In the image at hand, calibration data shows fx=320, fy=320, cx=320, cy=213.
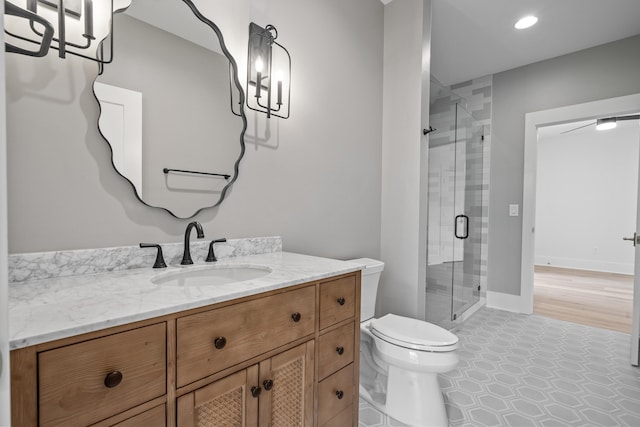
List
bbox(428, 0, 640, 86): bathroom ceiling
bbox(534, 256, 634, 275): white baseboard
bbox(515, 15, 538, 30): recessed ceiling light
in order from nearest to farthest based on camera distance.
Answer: bbox(428, 0, 640, 86): bathroom ceiling
bbox(515, 15, 538, 30): recessed ceiling light
bbox(534, 256, 634, 275): white baseboard

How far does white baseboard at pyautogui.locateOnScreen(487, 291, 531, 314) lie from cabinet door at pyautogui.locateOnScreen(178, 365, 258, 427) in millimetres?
3339

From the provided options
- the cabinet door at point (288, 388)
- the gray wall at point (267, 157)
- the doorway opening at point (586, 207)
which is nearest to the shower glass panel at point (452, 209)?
the gray wall at point (267, 157)

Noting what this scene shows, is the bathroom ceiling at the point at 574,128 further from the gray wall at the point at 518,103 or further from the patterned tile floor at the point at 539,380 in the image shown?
the patterned tile floor at the point at 539,380

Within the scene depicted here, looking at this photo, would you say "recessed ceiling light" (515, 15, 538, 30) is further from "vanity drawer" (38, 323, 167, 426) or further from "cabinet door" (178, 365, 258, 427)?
"vanity drawer" (38, 323, 167, 426)

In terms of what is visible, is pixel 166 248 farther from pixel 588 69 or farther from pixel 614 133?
pixel 614 133

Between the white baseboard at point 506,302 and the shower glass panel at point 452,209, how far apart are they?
0.16m

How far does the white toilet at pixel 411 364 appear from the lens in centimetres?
152

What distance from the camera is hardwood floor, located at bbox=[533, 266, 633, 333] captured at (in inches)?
126

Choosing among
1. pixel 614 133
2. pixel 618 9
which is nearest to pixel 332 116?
pixel 618 9

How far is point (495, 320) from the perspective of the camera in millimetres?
3150

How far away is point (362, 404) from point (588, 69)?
3554 millimetres

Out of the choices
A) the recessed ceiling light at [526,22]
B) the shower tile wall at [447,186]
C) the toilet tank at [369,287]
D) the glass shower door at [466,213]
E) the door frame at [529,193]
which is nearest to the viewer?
the toilet tank at [369,287]

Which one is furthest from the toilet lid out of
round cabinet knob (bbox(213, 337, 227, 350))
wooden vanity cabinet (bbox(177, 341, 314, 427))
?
round cabinet knob (bbox(213, 337, 227, 350))

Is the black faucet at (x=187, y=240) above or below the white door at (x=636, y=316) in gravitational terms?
above
